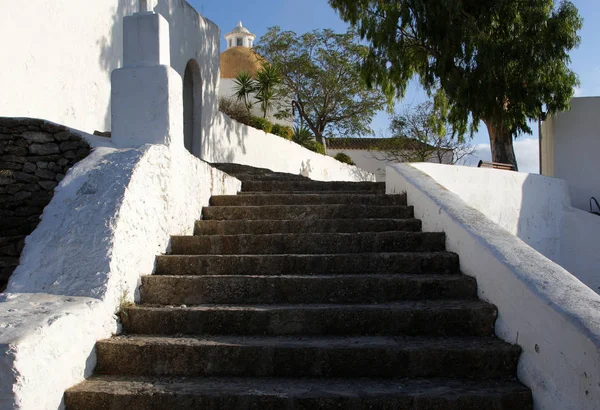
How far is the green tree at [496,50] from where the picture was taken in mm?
11508

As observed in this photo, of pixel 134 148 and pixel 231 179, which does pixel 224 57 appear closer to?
pixel 231 179

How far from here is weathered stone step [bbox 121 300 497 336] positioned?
3176 mm

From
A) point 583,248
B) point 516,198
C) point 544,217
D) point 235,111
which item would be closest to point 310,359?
point 516,198

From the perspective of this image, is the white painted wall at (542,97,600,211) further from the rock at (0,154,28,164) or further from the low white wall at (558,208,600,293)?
the rock at (0,154,28,164)

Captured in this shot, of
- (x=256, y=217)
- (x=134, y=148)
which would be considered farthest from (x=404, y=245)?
(x=134, y=148)

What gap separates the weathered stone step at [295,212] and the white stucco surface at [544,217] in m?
3.23

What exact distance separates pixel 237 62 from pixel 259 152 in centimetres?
1208

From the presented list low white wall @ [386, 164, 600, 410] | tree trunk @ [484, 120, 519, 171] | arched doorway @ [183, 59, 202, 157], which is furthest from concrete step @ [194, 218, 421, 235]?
tree trunk @ [484, 120, 519, 171]

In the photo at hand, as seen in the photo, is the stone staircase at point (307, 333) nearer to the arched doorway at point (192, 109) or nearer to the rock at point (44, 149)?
the rock at point (44, 149)

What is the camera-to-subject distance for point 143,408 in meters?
2.63

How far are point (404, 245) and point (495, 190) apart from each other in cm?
436

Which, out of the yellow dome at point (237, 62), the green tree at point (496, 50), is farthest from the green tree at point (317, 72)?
the green tree at point (496, 50)

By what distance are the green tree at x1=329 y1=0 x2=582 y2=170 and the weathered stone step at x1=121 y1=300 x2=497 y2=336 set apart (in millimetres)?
9361

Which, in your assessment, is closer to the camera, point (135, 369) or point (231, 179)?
point (135, 369)
